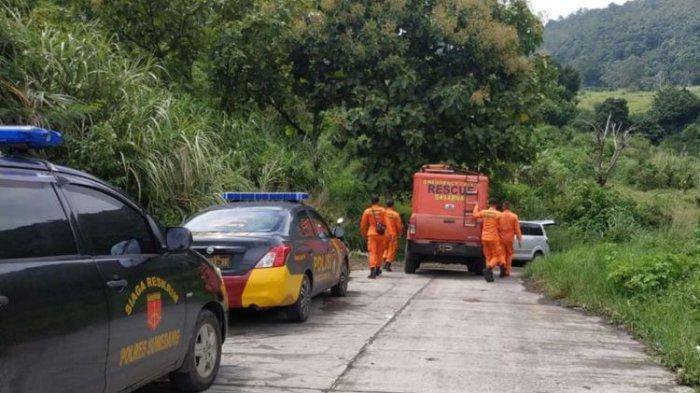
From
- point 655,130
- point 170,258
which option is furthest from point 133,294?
point 655,130

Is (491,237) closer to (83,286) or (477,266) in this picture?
(477,266)

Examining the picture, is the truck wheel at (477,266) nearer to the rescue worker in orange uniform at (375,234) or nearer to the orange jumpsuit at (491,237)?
the orange jumpsuit at (491,237)

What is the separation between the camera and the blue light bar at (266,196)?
10625 mm

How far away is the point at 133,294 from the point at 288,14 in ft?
58.7

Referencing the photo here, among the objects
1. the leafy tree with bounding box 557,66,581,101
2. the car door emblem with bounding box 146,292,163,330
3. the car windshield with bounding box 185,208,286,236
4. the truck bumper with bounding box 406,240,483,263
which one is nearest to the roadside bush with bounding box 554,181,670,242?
the truck bumper with bounding box 406,240,483,263

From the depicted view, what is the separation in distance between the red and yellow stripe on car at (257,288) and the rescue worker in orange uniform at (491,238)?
800 centimetres

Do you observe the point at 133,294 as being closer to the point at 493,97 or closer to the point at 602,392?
the point at 602,392

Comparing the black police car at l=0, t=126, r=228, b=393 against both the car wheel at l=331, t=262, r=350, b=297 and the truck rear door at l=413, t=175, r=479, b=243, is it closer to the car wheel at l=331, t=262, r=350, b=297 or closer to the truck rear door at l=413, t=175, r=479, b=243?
the car wheel at l=331, t=262, r=350, b=297

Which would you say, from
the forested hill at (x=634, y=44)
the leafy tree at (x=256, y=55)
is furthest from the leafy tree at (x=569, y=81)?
the leafy tree at (x=256, y=55)

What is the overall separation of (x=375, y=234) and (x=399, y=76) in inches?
269

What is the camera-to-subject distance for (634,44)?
123m

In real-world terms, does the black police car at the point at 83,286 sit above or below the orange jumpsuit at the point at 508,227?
below

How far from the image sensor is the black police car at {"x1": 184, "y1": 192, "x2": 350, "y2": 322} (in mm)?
8696

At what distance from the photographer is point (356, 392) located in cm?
614
